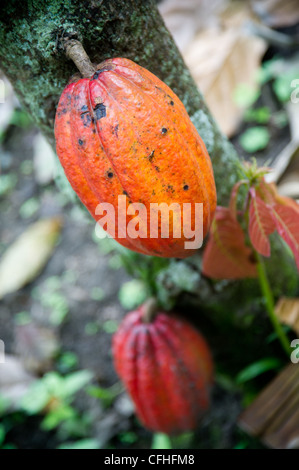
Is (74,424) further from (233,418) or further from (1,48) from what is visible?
(1,48)

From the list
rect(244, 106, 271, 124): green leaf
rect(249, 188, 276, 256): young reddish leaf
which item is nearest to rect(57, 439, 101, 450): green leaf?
rect(249, 188, 276, 256): young reddish leaf

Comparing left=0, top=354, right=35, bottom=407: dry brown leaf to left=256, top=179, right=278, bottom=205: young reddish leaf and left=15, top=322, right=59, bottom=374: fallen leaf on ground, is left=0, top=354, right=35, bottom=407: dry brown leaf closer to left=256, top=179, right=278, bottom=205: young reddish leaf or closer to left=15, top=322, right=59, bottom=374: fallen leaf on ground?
left=15, top=322, right=59, bottom=374: fallen leaf on ground

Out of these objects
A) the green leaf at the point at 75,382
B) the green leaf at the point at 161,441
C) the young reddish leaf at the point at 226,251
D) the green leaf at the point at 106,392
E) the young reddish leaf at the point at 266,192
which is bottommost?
the green leaf at the point at 161,441

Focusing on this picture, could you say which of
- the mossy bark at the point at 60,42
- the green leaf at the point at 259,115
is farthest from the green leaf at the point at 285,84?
the mossy bark at the point at 60,42

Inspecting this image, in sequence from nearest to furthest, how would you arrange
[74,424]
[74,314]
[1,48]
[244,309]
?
[1,48] < [244,309] < [74,424] < [74,314]

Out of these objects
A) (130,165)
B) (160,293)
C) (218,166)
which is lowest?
(160,293)

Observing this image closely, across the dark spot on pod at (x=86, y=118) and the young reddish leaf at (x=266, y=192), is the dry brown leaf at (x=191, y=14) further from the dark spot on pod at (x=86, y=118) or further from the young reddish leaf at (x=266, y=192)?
the dark spot on pod at (x=86, y=118)
